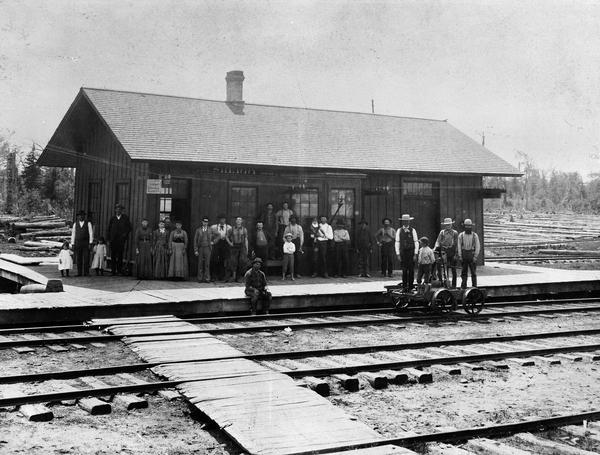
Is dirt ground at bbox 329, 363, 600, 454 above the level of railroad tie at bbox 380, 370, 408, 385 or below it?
below

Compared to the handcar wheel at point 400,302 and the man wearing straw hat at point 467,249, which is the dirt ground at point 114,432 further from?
the man wearing straw hat at point 467,249

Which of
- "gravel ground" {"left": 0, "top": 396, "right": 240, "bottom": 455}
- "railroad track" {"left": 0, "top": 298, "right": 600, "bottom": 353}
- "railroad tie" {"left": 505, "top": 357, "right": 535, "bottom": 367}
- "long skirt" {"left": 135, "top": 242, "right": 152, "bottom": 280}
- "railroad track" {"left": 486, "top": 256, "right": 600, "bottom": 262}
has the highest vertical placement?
"long skirt" {"left": 135, "top": 242, "right": 152, "bottom": 280}

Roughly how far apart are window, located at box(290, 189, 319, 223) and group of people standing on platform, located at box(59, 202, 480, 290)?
28 centimetres

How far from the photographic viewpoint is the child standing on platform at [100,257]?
16.0m

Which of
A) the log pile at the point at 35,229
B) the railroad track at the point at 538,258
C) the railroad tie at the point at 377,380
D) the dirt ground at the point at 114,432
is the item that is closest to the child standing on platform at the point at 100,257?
the dirt ground at the point at 114,432

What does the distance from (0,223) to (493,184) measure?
261ft

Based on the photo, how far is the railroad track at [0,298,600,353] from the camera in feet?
30.5

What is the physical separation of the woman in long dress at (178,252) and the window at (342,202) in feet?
14.3

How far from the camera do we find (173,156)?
15.2 metres

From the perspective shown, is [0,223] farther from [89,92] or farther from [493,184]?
[493,184]

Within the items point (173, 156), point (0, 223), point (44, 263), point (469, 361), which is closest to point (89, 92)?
point (173, 156)

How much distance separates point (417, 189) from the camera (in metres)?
19.1

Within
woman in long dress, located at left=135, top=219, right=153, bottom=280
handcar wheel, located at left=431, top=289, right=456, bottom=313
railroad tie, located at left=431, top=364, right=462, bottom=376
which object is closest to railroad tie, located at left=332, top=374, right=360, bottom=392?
railroad tie, located at left=431, top=364, right=462, bottom=376

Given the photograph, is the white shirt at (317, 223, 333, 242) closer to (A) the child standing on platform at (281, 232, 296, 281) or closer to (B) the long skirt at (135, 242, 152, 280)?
(A) the child standing on platform at (281, 232, 296, 281)
